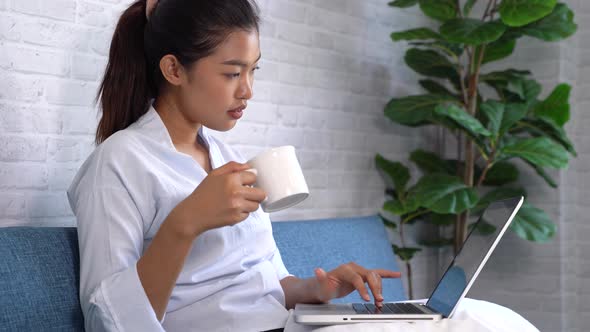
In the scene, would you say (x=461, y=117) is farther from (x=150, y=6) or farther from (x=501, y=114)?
(x=150, y=6)

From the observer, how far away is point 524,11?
262 centimetres

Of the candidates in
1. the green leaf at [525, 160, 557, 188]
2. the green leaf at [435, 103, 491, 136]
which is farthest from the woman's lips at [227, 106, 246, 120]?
the green leaf at [525, 160, 557, 188]

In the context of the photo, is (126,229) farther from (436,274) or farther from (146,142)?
(436,274)

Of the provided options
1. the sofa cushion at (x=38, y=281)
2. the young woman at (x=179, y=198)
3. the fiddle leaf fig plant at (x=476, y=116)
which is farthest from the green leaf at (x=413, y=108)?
the sofa cushion at (x=38, y=281)

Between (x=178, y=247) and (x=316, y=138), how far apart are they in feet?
5.24

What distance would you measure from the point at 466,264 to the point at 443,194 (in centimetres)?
140

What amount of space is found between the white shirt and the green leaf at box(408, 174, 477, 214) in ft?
4.40

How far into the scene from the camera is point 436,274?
11.3ft

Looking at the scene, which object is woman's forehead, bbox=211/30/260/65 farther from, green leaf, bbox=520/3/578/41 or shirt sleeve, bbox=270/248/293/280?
green leaf, bbox=520/3/578/41

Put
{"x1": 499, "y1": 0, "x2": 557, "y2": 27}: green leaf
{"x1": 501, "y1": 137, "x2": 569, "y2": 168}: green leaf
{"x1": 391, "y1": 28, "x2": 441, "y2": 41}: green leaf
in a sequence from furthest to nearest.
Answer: {"x1": 391, "y1": 28, "x2": 441, "y2": 41}: green leaf
{"x1": 501, "y1": 137, "x2": 569, "y2": 168}: green leaf
{"x1": 499, "y1": 0, "x2": 557, "y2": 27}: green leaf

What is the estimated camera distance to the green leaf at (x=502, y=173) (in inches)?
122

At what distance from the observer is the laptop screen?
129 cm

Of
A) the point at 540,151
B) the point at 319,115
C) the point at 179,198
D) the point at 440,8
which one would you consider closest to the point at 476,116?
the point at 540,151

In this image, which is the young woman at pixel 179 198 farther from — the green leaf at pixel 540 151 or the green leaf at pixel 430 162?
the green leaf at pixel 430 162
